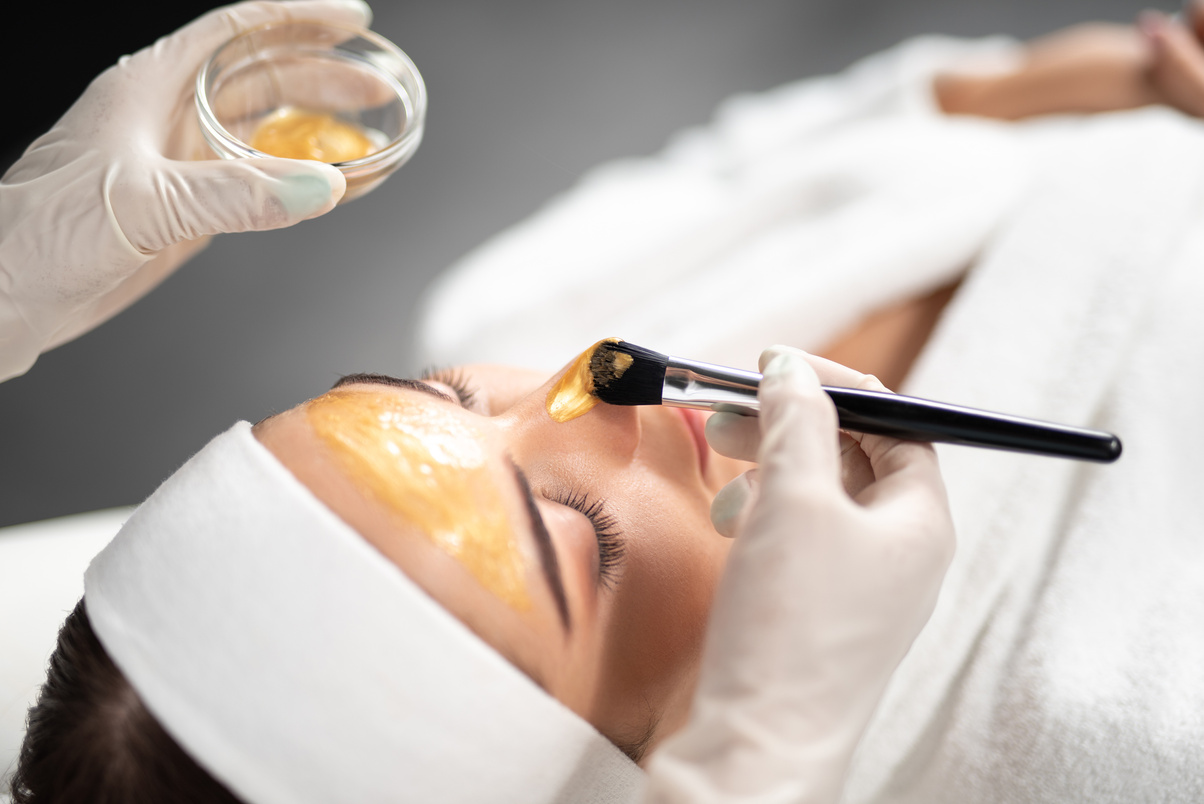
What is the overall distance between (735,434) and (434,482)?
26cm

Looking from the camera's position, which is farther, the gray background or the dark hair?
the gray background

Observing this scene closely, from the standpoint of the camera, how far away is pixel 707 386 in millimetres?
634

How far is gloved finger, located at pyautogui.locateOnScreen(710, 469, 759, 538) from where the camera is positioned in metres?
0.64

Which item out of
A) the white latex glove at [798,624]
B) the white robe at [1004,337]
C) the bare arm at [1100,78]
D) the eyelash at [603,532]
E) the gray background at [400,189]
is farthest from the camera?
the gray background at [400,189]

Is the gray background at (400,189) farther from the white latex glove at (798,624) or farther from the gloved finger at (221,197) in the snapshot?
the white latex glove at (798,624)

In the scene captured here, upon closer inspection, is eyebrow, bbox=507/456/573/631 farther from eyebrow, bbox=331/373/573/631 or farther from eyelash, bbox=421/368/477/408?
eyelash, bbox=421/368/477/408

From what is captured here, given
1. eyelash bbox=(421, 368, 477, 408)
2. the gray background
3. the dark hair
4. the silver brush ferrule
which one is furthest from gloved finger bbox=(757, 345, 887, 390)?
the gray background

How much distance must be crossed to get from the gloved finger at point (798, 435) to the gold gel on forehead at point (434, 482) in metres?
0.20

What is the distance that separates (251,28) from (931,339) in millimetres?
850

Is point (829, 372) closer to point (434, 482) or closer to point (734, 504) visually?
point (734, 504)

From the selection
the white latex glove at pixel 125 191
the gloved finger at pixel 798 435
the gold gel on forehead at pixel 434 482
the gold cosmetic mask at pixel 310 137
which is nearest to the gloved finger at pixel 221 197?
the white latex glove at pixel 125 191

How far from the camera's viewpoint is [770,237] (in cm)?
122

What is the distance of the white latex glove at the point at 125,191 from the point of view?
2.36 feet

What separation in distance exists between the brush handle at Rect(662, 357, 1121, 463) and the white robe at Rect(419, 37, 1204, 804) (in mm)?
316
